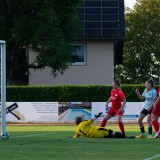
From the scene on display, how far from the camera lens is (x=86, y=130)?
49.5ft

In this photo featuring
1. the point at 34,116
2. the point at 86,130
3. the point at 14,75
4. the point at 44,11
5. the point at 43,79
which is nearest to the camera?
the point at 86,130

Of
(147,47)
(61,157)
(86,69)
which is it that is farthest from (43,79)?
(61,157)

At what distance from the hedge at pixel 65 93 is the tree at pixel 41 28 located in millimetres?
2046

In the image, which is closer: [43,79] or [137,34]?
[43,79]

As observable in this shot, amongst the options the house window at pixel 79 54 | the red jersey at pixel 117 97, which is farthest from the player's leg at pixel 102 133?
the house window at pixel 79 54

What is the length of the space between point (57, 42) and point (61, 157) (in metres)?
25.2

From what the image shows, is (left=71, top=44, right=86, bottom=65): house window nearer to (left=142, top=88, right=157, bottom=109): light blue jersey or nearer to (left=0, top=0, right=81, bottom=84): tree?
(left=0, top=0, right=81, bottom=84): tree

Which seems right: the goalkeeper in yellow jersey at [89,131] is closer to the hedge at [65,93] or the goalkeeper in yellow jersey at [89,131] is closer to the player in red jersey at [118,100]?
the player in red jersey at [118,100]

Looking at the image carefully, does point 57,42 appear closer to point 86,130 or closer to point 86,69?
point 86,69

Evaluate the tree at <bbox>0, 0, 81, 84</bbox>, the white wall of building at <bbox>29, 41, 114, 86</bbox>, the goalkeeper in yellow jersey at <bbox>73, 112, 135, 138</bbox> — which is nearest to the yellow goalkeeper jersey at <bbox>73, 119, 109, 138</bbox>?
the goalkeeper in yellow jersey at <bbox>73, 112, 135, 138</bbox>

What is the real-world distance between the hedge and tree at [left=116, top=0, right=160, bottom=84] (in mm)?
28027

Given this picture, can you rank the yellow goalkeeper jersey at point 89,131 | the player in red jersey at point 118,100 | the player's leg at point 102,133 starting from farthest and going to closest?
the player in red jersey at point 118,100
the player's leg at point 102,133
the yellow goalkeeper jersey at point 89,131

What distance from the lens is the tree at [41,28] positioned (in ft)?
112

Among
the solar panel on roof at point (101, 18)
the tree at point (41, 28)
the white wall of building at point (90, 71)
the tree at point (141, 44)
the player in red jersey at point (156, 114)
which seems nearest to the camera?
the player in red jersey at point (156, 114)
